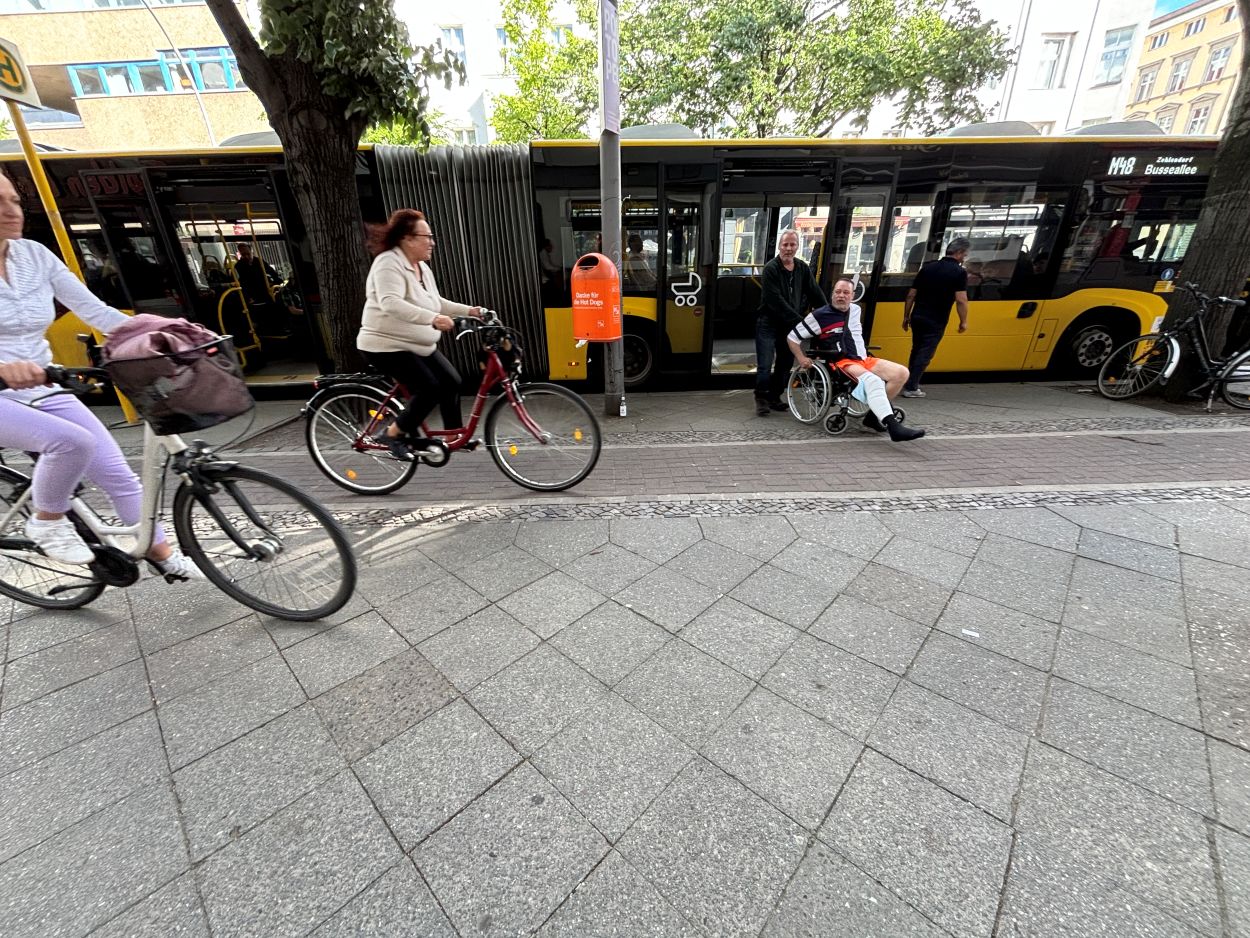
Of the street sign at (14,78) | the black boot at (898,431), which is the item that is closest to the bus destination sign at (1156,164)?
the black boot at (898,431)

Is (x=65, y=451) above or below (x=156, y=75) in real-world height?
below

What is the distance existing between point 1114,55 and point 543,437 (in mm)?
37029

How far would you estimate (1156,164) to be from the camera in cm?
587

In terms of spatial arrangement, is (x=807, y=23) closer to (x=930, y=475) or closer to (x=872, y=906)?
(x=930, y=475)

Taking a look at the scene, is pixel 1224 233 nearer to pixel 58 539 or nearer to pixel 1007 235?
pixel 1007 235

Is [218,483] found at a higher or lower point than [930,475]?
higher

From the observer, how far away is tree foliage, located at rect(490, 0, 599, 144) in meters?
15.3

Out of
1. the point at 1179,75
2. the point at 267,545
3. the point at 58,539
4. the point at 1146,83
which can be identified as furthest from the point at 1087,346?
the point at 1146,83

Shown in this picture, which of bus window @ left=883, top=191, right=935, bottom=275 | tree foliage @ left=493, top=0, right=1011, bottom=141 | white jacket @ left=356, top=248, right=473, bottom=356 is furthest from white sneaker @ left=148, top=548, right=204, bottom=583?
tree foliage @ left=493, top=0, right=1011, bottom=141

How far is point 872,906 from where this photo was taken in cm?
134

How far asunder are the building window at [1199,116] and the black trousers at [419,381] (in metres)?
53.8

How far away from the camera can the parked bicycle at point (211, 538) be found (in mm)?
2150

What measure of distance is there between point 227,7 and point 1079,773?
21.9ft

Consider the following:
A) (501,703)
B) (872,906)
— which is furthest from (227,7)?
(872,906)
